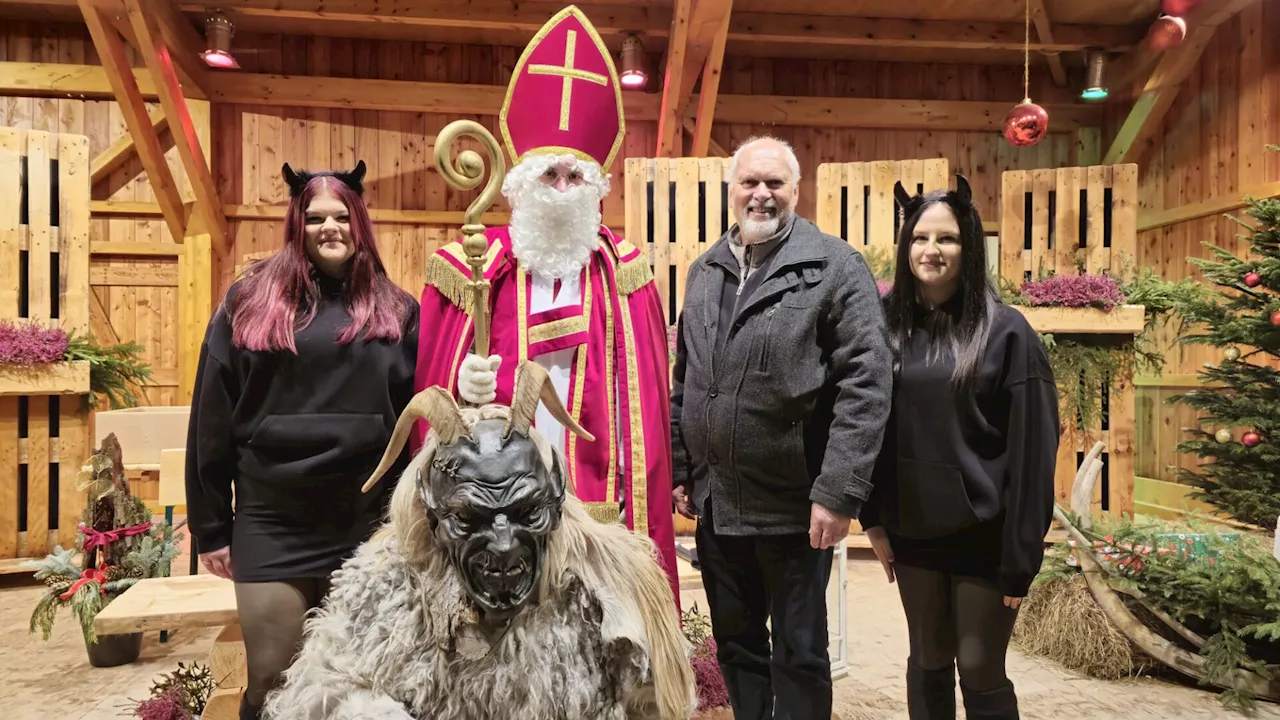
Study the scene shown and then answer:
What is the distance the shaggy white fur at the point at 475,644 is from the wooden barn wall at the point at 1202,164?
5.88 meters

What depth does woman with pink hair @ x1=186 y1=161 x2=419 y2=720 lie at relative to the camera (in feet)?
6.12

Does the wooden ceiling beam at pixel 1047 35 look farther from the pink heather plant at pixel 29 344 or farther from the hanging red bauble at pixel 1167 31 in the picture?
the pink heather plant at pixel 29 344

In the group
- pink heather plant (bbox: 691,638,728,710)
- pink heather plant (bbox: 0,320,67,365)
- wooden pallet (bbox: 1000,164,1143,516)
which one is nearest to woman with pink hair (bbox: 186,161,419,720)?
pink heather plant (bbox: 691,638,728,710)

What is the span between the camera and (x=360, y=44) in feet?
22.5

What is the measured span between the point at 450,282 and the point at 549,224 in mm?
316

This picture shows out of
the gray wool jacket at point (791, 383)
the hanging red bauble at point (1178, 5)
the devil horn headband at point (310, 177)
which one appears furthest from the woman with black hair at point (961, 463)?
the hanging red bauble at point (1178, 5)

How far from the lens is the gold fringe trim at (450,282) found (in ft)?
7.27

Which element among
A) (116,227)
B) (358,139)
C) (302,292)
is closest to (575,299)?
(302,292)

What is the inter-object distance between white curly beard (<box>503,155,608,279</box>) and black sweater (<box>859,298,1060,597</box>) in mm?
955

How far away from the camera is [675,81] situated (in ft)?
19.3

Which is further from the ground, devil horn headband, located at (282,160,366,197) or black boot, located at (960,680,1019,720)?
devil horn headband, located at (282,160,366,197)

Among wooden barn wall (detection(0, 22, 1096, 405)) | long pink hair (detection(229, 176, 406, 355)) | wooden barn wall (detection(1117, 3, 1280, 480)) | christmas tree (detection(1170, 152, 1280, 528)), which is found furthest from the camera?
wooden barn wall (detection(0, 22, 1096, 405))

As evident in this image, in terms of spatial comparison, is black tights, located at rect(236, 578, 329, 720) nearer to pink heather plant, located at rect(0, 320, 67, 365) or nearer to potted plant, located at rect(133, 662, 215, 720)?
potted plant, located at rect(133, 662, 215, 720)

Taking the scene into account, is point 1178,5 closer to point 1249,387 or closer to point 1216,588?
point 1249,387
